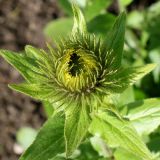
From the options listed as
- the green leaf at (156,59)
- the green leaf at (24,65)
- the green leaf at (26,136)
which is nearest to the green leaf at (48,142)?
the green leaf at (24,65)

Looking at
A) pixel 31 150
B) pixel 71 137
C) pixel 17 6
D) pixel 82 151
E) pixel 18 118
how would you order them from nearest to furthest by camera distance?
pixel 71 137
pixel 31 150
pixel 82 151
pixel 18 118
pixel 17 6

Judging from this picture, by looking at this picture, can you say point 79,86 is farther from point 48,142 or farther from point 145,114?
point 145,114

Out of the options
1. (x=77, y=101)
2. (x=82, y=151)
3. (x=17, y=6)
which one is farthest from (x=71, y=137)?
(x=17, y=6)

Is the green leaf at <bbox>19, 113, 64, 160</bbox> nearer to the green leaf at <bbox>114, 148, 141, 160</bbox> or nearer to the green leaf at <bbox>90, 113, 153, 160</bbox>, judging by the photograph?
the green leaf at <bbox>90, 113, 153, 160</bbox>

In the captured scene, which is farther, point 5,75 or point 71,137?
point 5,75

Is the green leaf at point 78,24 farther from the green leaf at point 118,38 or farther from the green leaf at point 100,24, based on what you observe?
the green leaf at point 100,24

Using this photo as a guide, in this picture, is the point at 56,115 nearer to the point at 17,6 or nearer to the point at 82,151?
the point at 82,151

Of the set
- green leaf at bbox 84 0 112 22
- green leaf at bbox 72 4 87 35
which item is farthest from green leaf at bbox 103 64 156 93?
green leaf at bbox 84 0 112 22
